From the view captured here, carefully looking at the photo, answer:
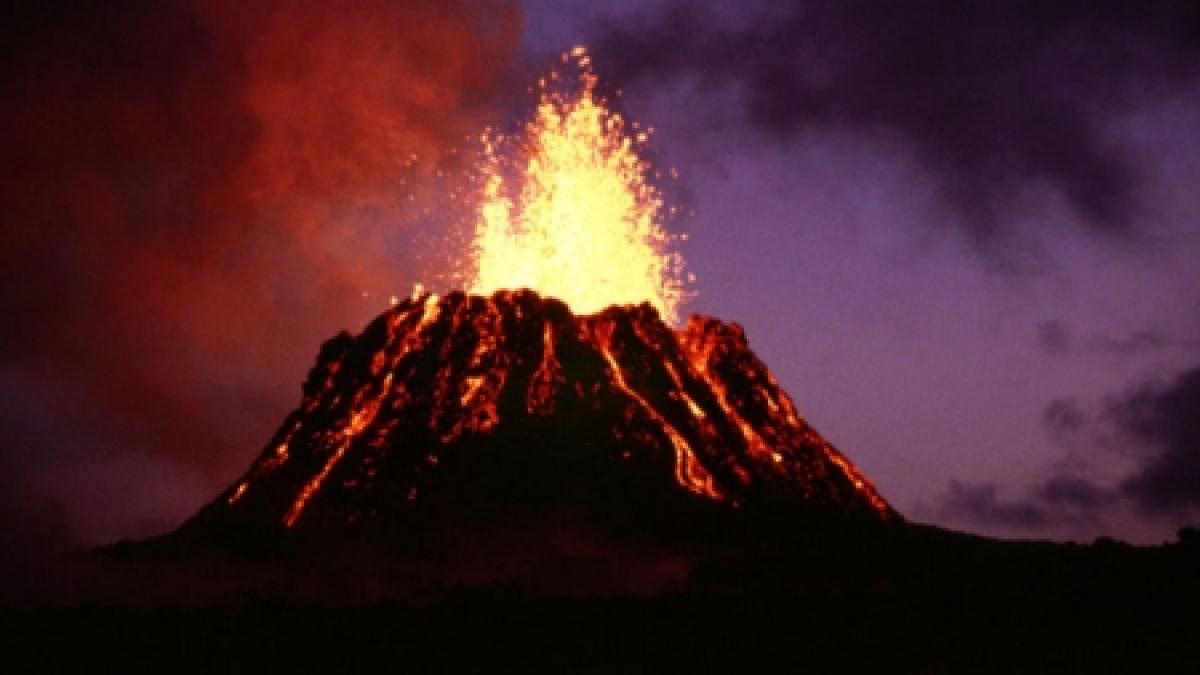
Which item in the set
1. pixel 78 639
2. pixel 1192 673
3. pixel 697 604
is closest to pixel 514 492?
pixel 697 604

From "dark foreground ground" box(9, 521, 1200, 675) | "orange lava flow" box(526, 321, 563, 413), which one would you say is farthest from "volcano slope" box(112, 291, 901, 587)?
"dark foreground ground" box(9, 521, 1200, 675)

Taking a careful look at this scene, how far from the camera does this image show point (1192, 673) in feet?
188

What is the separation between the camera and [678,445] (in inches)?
3969

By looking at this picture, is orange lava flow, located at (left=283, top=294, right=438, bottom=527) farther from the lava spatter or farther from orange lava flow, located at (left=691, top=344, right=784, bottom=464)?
orange lava flow, located at (left=691, top=344, right=784, bottom=464)

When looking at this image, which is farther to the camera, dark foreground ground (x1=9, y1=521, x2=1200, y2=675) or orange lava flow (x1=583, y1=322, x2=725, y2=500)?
orange lava flow (x1=583, y1=322, x2=725, y2=500)

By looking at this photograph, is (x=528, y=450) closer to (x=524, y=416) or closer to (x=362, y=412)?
(x=524, y=416)

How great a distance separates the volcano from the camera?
315 ft

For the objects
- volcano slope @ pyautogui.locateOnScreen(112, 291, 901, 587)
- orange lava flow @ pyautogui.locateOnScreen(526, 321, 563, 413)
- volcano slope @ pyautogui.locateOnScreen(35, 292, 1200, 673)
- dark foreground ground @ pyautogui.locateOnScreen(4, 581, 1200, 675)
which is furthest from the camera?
orange lava flow @ pyautogui.locateOnScreen(526, 321, 563, 413)

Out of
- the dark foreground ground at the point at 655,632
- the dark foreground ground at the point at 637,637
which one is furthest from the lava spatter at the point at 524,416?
the dark foreground ground at the point at 637,637

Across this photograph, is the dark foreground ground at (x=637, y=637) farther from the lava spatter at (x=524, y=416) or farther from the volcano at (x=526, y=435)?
the lava spatter at (x=524, y=416)

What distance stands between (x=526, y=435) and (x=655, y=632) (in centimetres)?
3565

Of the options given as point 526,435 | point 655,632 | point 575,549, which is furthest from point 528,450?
point 655,632

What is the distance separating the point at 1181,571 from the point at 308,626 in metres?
44.4

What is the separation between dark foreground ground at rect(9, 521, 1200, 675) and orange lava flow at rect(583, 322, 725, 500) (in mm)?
15863
